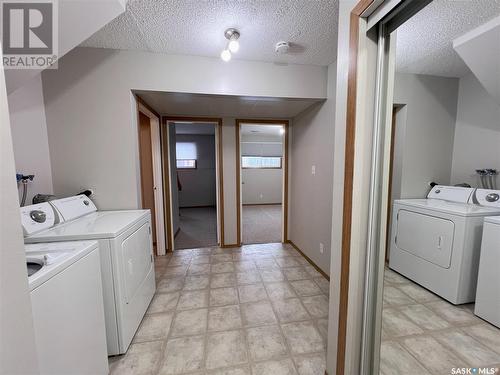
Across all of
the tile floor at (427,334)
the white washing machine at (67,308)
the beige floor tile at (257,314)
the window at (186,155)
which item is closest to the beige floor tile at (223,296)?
the beige floor tile at (257,314)

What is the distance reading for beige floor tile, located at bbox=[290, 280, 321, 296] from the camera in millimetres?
2113

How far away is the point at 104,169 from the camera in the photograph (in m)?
1.93

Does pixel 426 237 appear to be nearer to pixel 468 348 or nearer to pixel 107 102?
pixel 468 348

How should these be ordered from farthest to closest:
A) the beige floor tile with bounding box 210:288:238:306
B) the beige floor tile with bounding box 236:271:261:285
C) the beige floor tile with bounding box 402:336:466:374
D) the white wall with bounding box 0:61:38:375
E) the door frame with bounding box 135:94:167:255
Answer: the door frame with bounding box 135:94:167:255
the beige floor tile with bounding box 236:271:261:285
the beige floor tile with bounding box 210:288:238:306
the beige floor tile with bounding box 402:336:466:374
the white wall with bounding box 0:61:38:375

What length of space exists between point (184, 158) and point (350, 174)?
19.9 ft

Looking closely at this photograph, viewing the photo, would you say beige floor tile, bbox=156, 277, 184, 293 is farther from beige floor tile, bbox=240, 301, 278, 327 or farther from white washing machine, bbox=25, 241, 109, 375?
white washing machine, bbox=25, 241, 109, 375

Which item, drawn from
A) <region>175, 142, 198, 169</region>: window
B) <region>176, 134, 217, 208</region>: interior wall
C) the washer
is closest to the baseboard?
the washer

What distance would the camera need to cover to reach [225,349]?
1459 millimetres

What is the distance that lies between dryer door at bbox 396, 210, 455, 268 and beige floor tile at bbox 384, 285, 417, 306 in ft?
0.85

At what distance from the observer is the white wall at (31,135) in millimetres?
1650

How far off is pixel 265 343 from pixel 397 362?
825mm

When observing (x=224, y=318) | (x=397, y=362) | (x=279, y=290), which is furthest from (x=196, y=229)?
(x=397, y=362)

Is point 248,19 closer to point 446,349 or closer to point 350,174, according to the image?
point 350,174

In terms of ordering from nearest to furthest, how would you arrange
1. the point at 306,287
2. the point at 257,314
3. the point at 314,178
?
the point at 257,314
the point at 306,287
the point at 314,178
